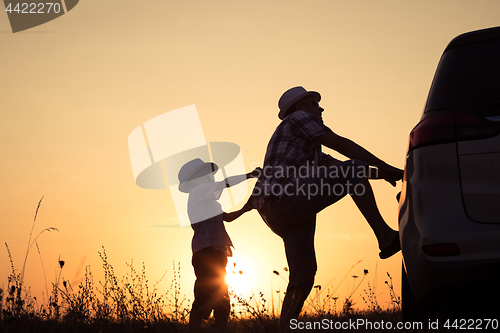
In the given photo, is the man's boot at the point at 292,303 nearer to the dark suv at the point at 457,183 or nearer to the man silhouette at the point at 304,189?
the man silhouette at the point at 304,189

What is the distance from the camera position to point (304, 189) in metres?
3.53

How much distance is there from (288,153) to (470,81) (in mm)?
1472

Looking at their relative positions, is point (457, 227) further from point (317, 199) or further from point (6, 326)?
point (6, 326)

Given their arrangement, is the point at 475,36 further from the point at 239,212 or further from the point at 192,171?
the point at 192,171

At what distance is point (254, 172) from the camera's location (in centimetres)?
415

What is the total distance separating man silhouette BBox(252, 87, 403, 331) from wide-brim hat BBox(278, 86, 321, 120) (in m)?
0.37

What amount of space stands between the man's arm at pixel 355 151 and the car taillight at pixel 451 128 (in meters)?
0.81

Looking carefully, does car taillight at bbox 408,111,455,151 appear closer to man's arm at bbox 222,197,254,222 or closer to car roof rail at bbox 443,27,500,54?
car roof rail at bbox 443,27,500,54

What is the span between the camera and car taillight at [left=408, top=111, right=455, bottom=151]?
100 inches

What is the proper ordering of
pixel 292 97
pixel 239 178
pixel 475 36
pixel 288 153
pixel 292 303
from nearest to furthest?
pixel 475 36 < pixel 292 303 < pixel 288 153 < pixel 292 97 < pixel 239 178

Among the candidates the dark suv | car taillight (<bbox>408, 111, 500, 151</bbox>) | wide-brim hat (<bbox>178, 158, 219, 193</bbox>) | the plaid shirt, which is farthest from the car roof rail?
wide-brim hat (<bbox>178, 158, 219, 193</bbox>)

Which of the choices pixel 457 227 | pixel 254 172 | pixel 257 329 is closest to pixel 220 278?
pixel 254 172

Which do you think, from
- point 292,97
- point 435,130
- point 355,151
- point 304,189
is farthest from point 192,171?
point 435,130

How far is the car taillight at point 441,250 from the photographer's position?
239 cm
